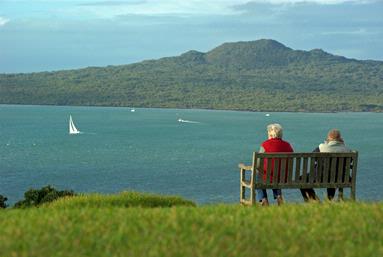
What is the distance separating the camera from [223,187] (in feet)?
211

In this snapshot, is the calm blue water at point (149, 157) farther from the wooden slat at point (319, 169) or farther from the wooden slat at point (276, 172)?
the wooden slat at point (276, 172)

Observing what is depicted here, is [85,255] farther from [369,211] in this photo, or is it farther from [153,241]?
[369,211]

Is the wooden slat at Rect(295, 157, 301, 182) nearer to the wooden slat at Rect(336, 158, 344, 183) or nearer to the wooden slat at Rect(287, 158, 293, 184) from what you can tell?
the wooden slat at Rect(287, 158, 293, 184)

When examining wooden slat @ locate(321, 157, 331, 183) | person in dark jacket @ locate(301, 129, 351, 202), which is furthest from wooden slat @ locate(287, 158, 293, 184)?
person in dark jacket @ locate(301, 129, 351, 202)

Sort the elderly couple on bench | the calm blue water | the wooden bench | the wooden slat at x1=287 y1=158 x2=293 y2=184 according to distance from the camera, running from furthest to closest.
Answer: the calm blue water
the elderly couple on bench
the wooden slat at x1=287 y1=158 x2=293 y2=184
the wooden bench

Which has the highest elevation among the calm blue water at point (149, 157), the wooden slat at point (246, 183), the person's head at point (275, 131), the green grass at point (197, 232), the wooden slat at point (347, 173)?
the person's head at point (275, 131)

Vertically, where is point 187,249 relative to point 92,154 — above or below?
above

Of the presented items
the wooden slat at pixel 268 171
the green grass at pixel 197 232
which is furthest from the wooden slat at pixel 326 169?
the green grass at pixel 197 232

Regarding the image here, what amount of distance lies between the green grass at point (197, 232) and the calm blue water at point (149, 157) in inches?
1605

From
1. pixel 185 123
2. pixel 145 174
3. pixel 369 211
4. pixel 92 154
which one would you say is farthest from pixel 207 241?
pixel 185 123

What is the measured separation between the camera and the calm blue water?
6569 centimetres

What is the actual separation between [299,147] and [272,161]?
3813 inches

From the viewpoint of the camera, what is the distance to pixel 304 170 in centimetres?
1271

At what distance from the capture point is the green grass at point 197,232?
263 inches
